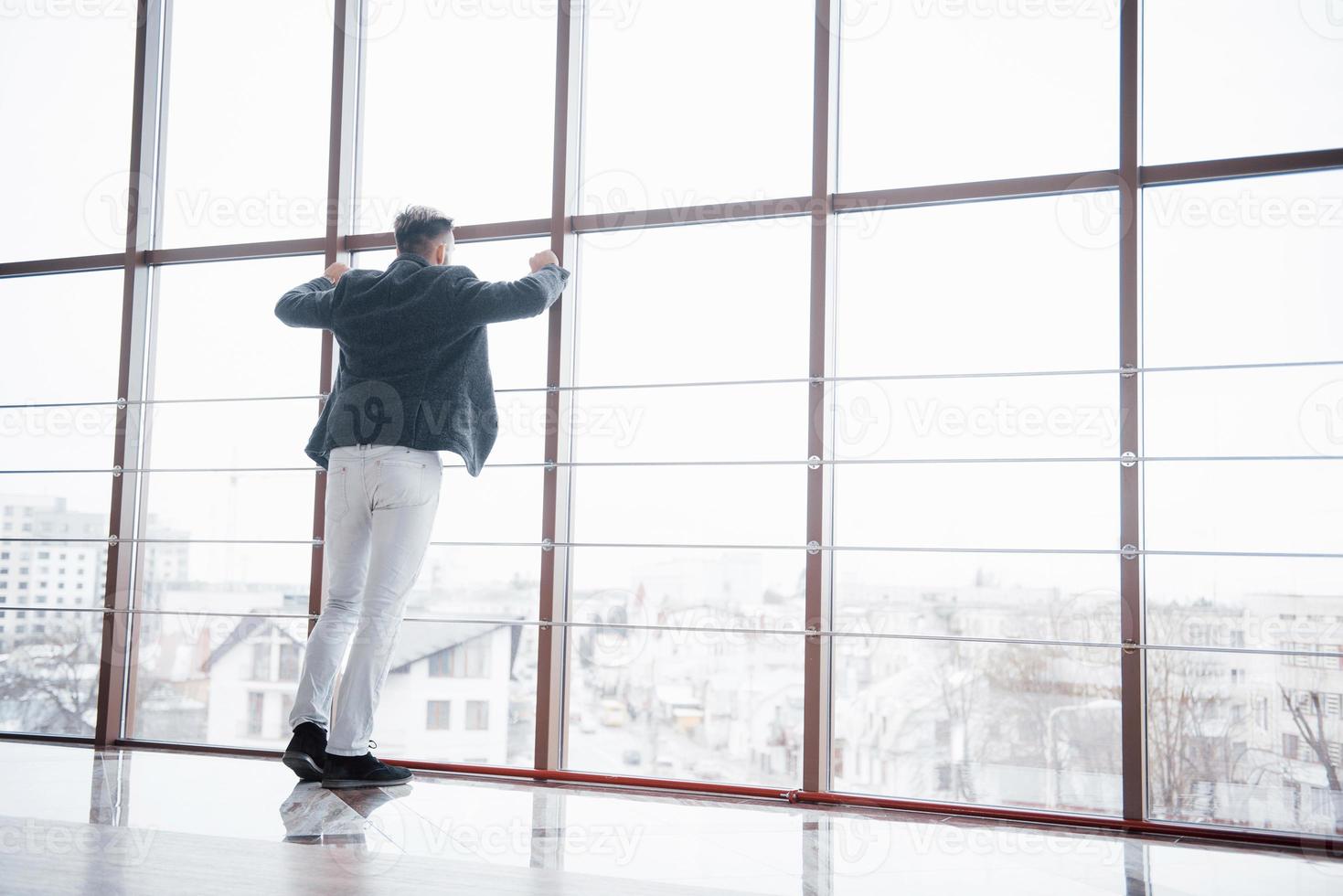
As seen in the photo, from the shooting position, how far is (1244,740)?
1.99 metres

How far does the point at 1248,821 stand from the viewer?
1.93m

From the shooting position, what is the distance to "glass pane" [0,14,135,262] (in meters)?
3.03

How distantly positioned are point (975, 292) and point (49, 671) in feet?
8.40

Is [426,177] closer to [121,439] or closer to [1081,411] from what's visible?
[121,439]

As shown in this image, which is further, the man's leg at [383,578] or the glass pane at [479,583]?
the glass pane at [479,583]

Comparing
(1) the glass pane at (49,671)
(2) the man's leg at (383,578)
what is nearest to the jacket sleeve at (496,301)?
(2) the man's leg at (383,578)

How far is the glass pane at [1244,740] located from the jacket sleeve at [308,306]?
68.3 inches

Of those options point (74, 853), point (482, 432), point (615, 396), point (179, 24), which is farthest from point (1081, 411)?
point (179, 24)

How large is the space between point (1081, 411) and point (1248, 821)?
803 millimetres

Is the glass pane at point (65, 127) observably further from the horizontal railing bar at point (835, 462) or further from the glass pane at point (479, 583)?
the glass pane at point (479, 583)

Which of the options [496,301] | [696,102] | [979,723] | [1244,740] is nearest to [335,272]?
[496,301]

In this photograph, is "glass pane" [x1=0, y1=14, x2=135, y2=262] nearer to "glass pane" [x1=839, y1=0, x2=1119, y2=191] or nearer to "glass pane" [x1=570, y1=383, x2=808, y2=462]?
"glass pane" [x1=570, y1=383, x2=808, y2=462]

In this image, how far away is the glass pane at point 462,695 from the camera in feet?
8.07

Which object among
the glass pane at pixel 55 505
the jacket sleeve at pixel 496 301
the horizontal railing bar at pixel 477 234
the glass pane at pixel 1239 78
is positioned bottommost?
the glass pane at pixel 55 505
